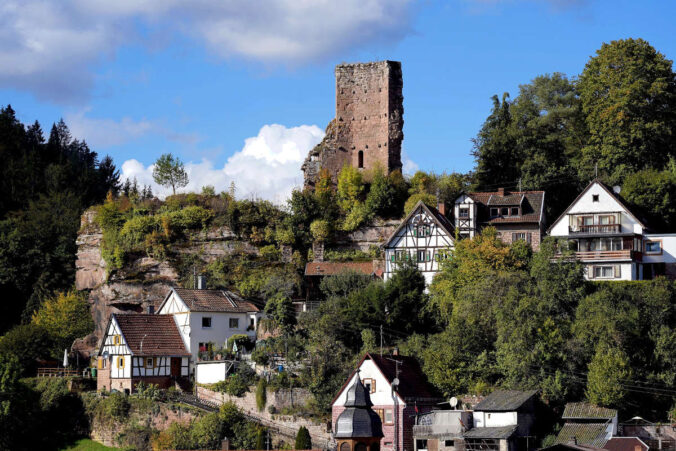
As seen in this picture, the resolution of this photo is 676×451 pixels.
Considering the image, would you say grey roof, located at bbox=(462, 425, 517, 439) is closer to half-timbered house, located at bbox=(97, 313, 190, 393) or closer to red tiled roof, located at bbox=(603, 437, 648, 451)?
red tiled roof, located at bbox=(603, 437, 648, 451)

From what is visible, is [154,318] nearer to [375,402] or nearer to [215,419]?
[215,419]

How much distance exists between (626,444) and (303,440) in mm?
13860

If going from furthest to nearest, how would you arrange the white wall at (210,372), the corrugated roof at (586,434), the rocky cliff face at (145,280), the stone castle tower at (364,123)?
1. the stone castle tower at (364,123)
2. the rocky cliff face at (145,280)
3. the white wall at (210,372)
4. the corrugated roof at (586,434)

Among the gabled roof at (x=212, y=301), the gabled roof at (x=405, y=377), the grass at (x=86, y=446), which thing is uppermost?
the gabled roof at (x=212, y=301)

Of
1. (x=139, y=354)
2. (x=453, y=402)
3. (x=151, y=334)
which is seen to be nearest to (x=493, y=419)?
(x=453, y=402)

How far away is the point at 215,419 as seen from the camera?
5209cm

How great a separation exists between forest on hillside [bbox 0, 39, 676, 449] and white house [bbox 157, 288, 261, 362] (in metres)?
1.55

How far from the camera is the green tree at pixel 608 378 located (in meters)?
47.7

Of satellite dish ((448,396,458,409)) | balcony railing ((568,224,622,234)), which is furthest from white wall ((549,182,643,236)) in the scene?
satellite dish ((448,396,458,409))

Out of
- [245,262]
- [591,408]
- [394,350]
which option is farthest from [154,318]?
[591,408]

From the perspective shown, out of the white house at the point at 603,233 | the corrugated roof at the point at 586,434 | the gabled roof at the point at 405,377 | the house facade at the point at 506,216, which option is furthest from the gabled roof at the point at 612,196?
the corrugated roof at the point at 586,434

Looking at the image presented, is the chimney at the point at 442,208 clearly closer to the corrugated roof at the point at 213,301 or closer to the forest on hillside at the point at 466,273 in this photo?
the forest on hillside at the point at 466,273

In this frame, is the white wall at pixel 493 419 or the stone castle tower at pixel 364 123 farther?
the stone castle tower at pixel 364 123

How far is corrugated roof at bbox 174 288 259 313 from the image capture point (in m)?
60.8
